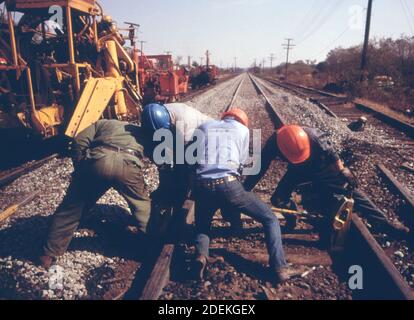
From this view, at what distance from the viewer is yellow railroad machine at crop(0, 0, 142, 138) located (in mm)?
6992

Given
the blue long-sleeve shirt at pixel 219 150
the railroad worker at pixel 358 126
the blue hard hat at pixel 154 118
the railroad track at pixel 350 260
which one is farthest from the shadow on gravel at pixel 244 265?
the railroad worker at pixel 358 126

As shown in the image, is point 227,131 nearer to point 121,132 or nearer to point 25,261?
point 121,132

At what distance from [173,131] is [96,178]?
990 mm

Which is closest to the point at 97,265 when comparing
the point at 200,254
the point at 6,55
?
the point at 200,254

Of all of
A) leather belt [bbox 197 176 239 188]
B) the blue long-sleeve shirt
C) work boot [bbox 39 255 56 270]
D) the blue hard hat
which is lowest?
work boot [bbox 39 255 56 270]

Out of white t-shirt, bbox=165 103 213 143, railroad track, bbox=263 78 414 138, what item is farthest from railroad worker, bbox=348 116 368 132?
white t-shirt, bbox=165 103 213 143

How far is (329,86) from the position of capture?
2816 centimetres

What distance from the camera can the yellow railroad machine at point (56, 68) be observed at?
699 centimetres

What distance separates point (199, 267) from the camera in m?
3.43

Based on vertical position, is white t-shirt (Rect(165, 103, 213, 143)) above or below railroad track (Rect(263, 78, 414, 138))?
above

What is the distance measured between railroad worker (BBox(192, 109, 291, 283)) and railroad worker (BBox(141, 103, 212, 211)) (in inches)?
21.4

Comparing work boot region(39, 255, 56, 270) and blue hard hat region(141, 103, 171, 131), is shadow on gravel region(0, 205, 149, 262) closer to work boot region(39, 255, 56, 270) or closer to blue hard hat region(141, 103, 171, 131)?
work boot region(39, 255, 56, 270)

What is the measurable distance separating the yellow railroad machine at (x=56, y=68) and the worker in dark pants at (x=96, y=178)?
2.69 metres
